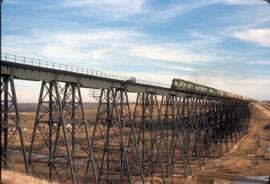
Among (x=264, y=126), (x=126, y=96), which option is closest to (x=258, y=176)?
(x=126, y=96)

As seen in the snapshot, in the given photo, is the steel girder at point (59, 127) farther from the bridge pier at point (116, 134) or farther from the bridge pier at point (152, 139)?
the bridge pier at point (152, 139)

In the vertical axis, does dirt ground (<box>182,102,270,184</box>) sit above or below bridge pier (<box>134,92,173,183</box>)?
below

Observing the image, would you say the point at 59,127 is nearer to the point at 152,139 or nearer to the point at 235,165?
the point at 152,139

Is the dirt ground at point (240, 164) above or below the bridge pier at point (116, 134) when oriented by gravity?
below

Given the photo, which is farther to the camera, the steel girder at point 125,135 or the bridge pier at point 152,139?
the bridge pier at point 152,139

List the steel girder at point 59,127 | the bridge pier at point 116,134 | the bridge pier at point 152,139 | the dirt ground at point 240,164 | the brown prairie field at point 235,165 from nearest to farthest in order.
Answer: the steel girder at point 59,127
the bridge pier at point 116,134
the bridge pier at point 152,139
the brown prairie field at point 235,165
the dirt ground at point 240,164

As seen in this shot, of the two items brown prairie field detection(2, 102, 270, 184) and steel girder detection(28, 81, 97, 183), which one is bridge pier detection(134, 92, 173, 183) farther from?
steel girder detection(28, 81, 97, 183)

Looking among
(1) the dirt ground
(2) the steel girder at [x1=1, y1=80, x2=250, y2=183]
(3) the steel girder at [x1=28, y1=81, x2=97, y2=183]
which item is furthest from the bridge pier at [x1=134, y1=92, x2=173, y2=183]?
(3) the steel girder at [x1=28, y1=81, x2=97, y2=183]

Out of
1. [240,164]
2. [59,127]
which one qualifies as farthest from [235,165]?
[59,127]

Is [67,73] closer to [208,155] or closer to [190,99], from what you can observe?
[190,99]

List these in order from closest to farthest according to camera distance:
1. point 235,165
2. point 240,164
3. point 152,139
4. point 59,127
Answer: point 59,127
point 152,139
point 235,165
point 240,164

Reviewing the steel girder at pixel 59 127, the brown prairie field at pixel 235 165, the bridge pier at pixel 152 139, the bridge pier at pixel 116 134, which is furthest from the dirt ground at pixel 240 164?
the steel girder at pixel 59 127
